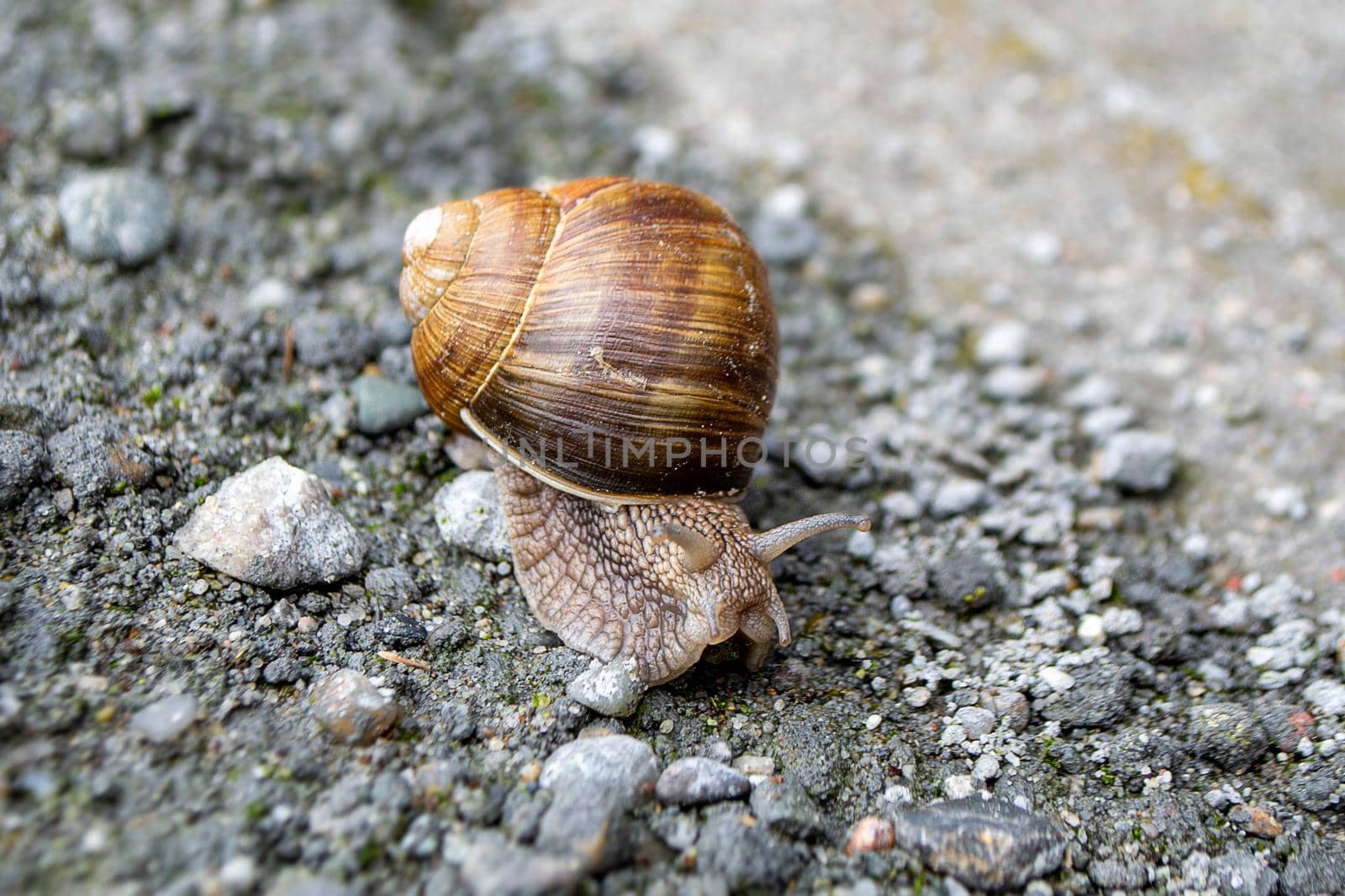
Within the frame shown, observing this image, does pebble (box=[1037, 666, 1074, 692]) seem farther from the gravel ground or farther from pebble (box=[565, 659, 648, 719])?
pebble (box=[565, 659, 648, 719])

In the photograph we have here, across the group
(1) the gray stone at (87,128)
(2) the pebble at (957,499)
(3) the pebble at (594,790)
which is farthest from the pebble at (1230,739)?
(1) the gray stone at (87,128)

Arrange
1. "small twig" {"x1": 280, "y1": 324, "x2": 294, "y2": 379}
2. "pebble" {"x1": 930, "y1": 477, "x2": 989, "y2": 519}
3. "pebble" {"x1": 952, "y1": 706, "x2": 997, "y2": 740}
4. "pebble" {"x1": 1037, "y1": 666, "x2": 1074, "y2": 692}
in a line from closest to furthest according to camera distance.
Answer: "pebble" {"x1": 952, "y1": 706, "x2": 997, "y2": 740}
"pebble" {"x1": 1037, "y1": 666, "x2": 1074, "y2": 692}
"small twig" {"x1": 280, "y1": 324, "x2": 294, "y2": 379}
"pebble" {"x1": 930, "y1": 477, "x2": 989, "y2": 519}

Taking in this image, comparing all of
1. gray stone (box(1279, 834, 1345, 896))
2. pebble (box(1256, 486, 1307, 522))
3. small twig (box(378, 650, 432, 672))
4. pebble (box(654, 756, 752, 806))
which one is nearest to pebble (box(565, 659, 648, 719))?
pebble (box(654, 756, 752, 806))

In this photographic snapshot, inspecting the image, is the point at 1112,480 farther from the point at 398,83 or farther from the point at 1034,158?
the point at 398,83

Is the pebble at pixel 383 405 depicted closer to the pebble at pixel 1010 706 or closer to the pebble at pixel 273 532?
the pebble at pixel 273 532

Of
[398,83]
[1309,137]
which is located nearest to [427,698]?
[398,83]
